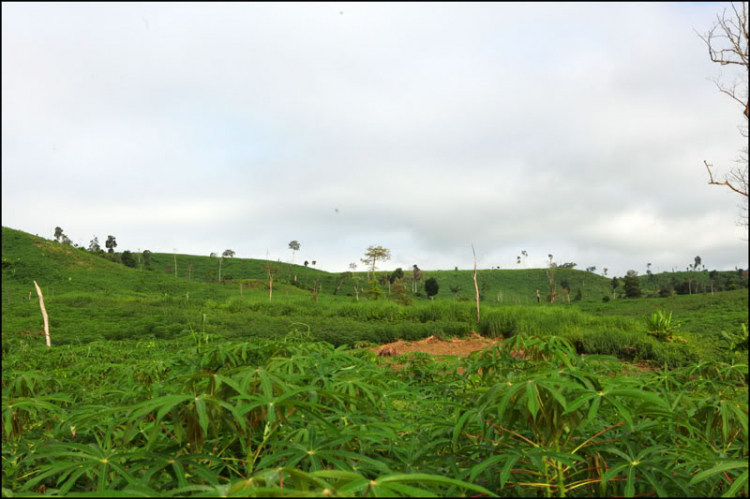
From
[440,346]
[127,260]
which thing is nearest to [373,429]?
[440,346]

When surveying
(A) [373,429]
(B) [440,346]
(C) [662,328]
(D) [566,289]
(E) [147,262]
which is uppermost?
Result: (E) [147,262]

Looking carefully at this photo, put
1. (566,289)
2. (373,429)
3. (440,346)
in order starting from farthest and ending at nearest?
1. (566,289)
2. (440,346)
3. (373,429)

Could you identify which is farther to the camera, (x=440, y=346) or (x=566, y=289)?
(x=566, y=289)

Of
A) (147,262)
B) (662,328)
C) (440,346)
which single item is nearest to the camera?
(662,328)

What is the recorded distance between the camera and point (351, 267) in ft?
174

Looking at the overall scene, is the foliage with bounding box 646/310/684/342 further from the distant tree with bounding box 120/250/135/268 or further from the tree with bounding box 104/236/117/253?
the tree with bounding box 104/236/117/253

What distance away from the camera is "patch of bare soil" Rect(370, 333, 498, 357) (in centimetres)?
1033

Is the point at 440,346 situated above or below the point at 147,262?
below

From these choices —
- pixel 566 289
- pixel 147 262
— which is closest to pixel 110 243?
pixel 147 262

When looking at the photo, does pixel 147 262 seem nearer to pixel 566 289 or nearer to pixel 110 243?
pixel 110 243

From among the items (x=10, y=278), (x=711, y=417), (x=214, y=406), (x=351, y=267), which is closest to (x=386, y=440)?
(x=214, y=406)

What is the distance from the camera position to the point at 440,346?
11.6 m

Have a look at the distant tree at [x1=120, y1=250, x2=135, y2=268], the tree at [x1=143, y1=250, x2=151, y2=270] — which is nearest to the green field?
the distant tree at [x1=120, y1=250, x2=135, y2=268]

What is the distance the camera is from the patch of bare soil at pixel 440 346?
33.9 ft
